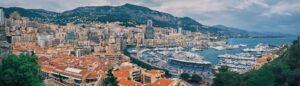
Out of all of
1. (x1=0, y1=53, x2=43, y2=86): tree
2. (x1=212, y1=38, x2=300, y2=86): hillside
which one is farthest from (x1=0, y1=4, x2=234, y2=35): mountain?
(x1=0, y1=53, x2=43, y2=86): tree

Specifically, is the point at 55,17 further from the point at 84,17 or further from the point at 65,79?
the point at 65,79

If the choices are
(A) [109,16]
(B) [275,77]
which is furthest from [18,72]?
(A) [109,16]

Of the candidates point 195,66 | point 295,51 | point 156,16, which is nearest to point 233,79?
point 295,51

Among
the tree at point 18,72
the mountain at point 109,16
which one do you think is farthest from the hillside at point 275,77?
the mountain at point 109,16

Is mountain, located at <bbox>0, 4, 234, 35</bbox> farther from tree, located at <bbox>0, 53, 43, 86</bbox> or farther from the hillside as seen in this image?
tree, located at <bbox>0, 53, 43, 86</bbox>

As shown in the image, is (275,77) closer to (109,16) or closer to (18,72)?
(18,72)
